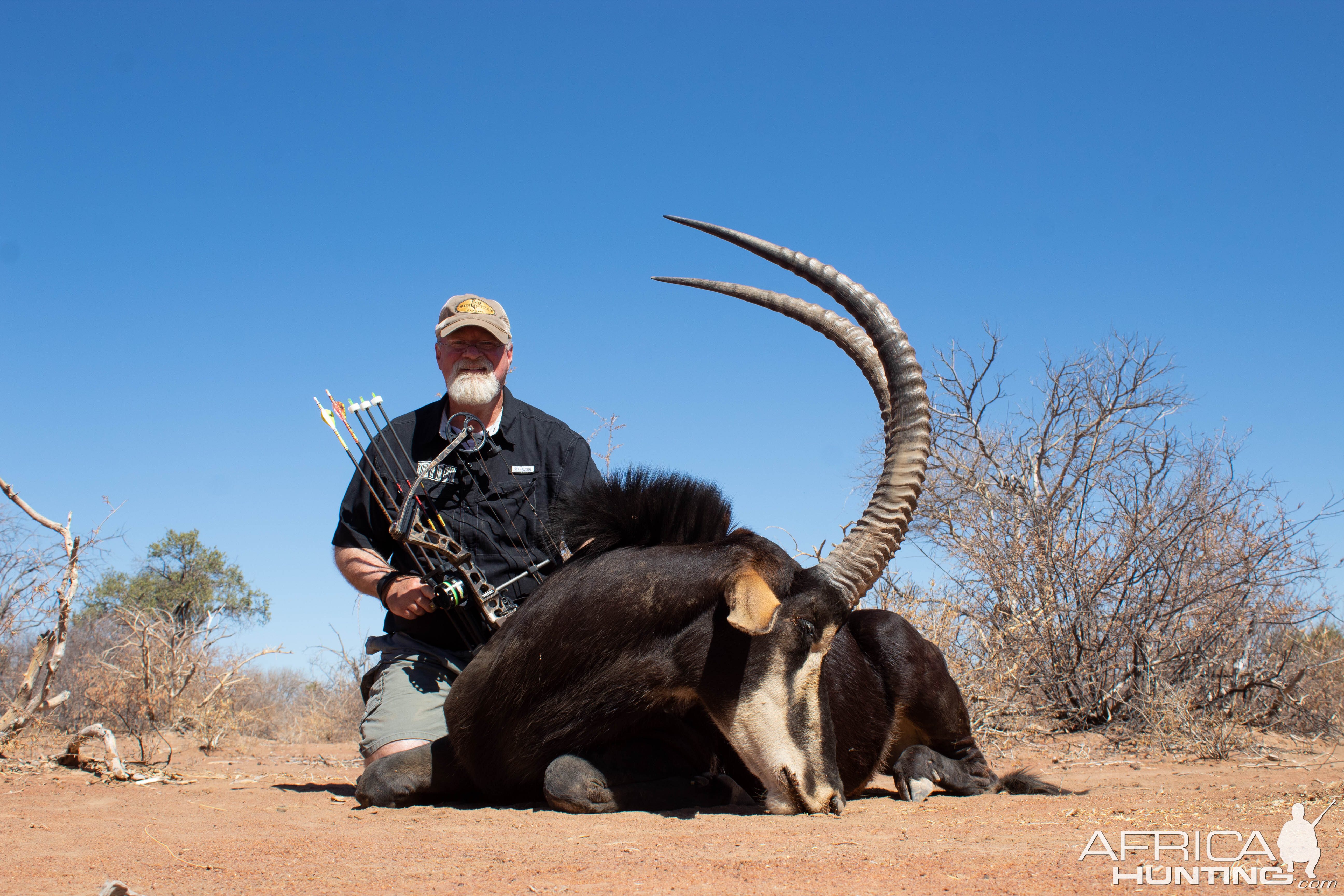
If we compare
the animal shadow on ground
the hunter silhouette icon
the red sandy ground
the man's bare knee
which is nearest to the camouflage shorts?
the man's bare knee

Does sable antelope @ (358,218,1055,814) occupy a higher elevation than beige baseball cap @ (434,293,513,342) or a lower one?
lower

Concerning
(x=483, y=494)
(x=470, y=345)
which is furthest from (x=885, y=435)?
(x=470, y=345)

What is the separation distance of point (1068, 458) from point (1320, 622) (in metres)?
2.91

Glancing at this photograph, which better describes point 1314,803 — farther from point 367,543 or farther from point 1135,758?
point 367,543

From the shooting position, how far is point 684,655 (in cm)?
398

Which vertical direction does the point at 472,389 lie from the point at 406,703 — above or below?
above

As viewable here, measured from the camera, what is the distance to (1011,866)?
287cm

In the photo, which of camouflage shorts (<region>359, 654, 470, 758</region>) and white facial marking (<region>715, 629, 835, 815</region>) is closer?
white facial marking (<region>715, 629, 835, 815</region>)

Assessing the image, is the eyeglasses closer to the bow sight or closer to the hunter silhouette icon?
the bow sight

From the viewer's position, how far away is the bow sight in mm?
4867

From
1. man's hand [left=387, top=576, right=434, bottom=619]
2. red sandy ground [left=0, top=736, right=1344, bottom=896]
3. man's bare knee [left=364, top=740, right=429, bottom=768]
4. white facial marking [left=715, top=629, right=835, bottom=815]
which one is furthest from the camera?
man's bare knee [left=364, top=740, right=429, bottom=768]

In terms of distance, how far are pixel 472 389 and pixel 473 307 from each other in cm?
54

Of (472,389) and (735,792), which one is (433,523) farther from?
(735,792)

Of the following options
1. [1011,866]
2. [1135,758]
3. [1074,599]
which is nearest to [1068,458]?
[1074,599]
